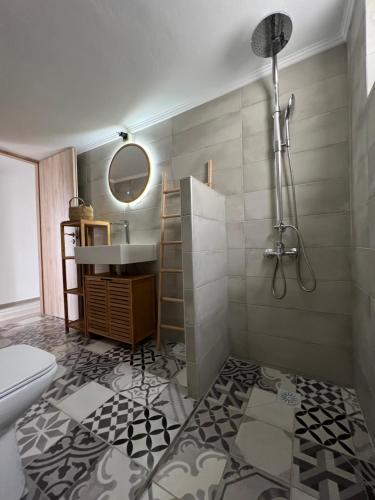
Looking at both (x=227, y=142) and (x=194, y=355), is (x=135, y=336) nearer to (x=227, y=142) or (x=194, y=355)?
(x=194, y=355)

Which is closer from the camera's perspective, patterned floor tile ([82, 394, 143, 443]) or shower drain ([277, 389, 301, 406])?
patterned floor tile ([82, 394, 143, 443])

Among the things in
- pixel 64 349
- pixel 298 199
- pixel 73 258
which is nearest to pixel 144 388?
pixel 64 349

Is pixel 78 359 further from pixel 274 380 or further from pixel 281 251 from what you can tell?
pixel 281 251

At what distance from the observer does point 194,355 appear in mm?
1248

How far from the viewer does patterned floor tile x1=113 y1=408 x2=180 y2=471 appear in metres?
0.95

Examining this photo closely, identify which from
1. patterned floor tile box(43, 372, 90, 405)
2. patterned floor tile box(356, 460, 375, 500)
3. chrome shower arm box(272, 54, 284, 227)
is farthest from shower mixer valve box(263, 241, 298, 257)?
patterned floor tile box(43, 372, 90, 405)

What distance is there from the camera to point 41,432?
1.10 m

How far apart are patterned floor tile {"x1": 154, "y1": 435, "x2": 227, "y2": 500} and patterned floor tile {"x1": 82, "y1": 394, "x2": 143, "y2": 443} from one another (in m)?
0.32

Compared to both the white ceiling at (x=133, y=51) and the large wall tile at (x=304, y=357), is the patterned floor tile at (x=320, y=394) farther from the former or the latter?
the white ceiling at (x=133, y=51)

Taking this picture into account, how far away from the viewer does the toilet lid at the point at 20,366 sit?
79 centimetres

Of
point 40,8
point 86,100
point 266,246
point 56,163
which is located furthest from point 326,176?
point 56,163

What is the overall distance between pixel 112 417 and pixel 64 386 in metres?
0.53

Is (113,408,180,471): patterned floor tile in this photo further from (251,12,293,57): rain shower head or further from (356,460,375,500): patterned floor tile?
(251,12,293,57): rain shower head

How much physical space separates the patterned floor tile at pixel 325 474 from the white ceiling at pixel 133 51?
2350 mm
